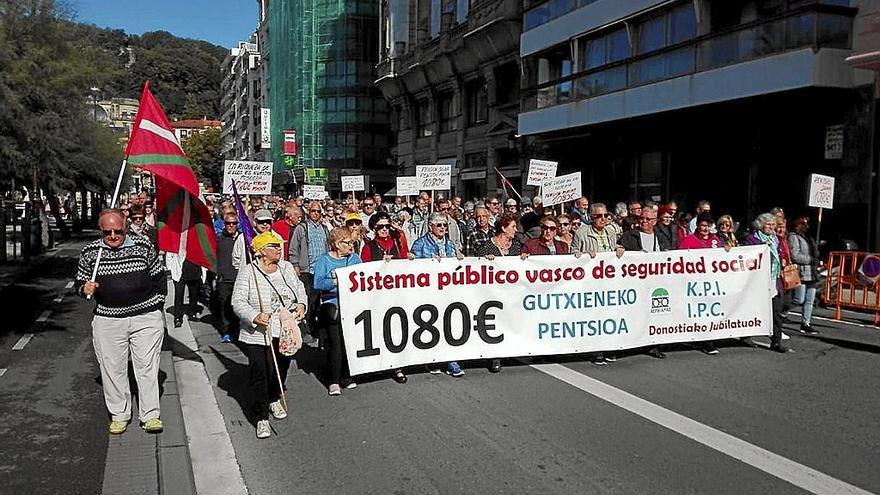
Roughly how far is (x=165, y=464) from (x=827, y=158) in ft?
46.8

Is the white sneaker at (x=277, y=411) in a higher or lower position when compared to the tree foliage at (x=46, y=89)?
lower

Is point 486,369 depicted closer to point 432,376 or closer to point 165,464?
point 432,376

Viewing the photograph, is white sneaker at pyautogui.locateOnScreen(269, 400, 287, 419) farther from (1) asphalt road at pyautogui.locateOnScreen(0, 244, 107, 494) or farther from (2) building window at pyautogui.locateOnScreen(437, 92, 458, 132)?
(2) building window at pyautogui.locateOnScreen(437, 92, 458, 132)

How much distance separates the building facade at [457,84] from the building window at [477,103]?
0.05 metres

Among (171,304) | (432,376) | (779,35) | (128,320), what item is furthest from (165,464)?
(779,35)

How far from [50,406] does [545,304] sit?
5150mm

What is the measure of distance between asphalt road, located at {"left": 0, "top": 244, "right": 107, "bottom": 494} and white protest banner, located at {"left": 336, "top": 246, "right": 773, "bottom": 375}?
2.58 meters

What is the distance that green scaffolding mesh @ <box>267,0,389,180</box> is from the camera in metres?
60.7

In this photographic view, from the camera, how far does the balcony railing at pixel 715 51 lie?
14.2m

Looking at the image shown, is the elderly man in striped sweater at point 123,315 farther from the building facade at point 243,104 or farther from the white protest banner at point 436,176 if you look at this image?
the building facade at point 243,104

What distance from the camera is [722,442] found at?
5883mm

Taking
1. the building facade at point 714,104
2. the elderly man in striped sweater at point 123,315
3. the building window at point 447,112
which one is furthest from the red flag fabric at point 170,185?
the building window at point 447,112

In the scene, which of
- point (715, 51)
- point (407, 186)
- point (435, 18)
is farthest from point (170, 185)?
point (435, 18)

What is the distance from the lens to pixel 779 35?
14883 millimetres
